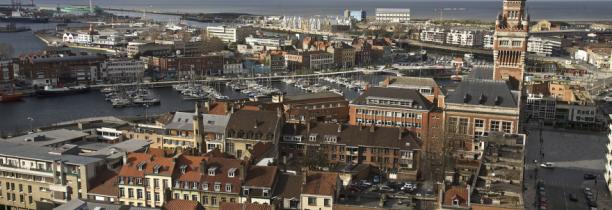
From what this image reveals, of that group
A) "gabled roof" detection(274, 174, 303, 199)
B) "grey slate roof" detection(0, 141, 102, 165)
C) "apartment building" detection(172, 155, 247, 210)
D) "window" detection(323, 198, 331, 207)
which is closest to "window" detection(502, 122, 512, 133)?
"gabled roof" detection(274, 174, 303, 199)

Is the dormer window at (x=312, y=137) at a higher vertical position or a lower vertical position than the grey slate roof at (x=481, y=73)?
lower

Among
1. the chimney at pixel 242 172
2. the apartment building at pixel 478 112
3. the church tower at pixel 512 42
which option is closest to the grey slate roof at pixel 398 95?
the apartment building at pixel 478 112

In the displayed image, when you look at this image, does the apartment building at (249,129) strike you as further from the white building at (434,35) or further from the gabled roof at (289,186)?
the white building at (434,35)

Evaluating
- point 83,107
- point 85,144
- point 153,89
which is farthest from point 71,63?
point 85,144

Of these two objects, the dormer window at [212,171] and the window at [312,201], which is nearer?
the window at [312,201]

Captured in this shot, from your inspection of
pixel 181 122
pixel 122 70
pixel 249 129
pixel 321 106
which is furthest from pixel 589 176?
pixel 122 70

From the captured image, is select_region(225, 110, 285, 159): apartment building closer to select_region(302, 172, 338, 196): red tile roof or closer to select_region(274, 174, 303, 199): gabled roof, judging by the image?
select_region(274, 174, 303, 199): gabled roof

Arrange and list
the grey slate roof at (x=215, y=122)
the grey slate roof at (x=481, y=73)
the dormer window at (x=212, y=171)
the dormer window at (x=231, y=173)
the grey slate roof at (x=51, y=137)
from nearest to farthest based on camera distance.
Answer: the dormer window at (x=231, y=173) < the dormer window at (x=212, y=171) < the grey slate roof at (x=51, y=137) < the grey slate roof at (x=215, y=122) < the grey slate roof at (x=481, y=73)
